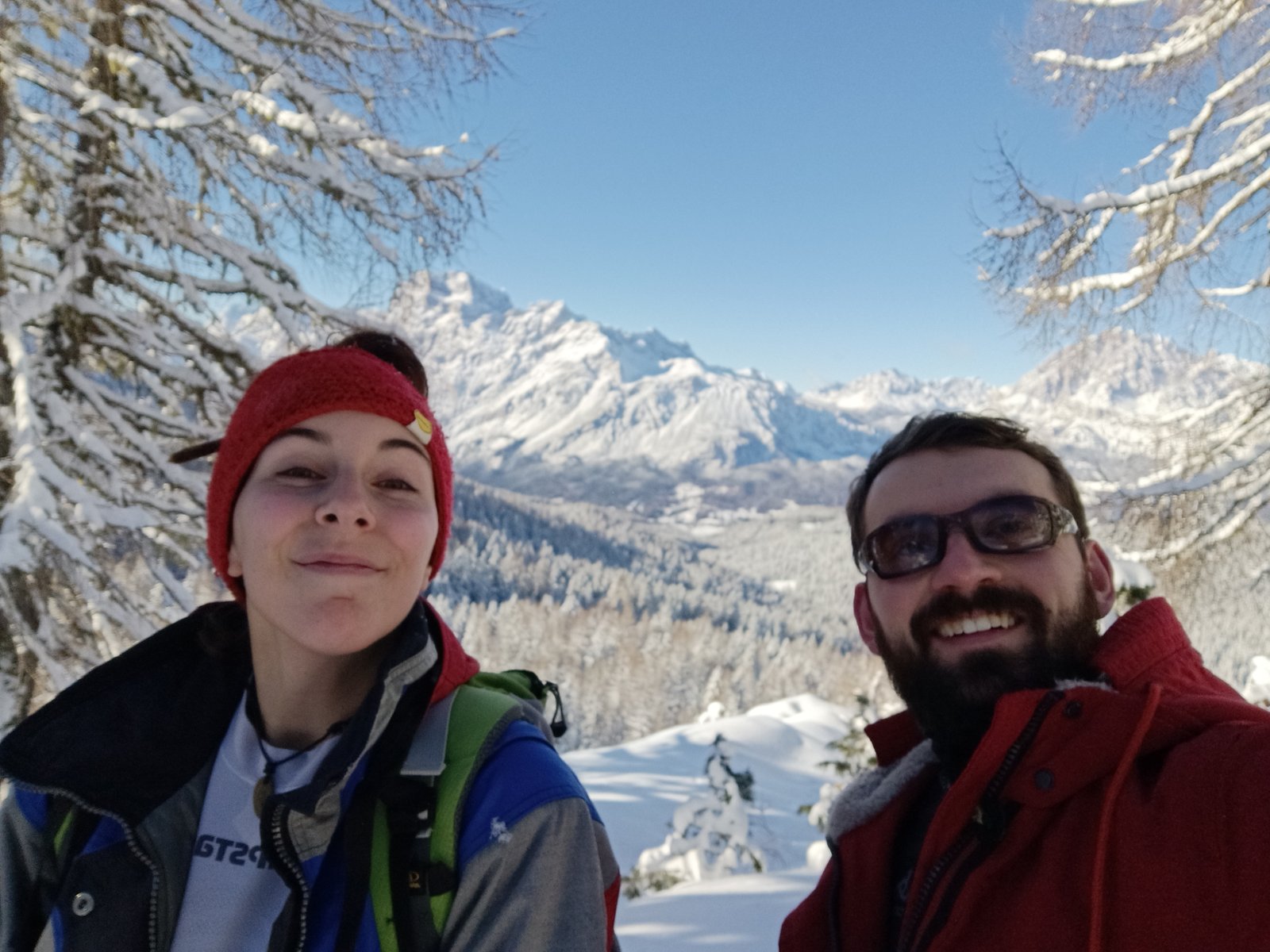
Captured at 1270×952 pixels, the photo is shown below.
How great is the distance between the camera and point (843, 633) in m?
117

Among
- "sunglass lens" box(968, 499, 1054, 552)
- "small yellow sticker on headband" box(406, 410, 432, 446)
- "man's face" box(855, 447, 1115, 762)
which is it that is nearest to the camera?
"small yellow sticker on headband" box(406, 410, 432, 446)

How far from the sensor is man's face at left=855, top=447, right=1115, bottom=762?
1.79 metres

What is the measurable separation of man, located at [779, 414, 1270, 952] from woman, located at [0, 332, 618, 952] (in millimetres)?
777

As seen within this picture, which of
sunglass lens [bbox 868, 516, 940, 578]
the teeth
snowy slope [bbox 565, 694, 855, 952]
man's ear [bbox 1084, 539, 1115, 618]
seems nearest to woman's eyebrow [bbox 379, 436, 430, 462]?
sunglass lens [bbox 868, 516, 940, 578]

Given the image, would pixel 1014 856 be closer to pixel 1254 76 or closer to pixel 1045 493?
pixel 1045 493

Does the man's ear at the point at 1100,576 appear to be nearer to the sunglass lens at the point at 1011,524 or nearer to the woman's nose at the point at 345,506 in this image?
the sunglass lens at the point at 1011,524

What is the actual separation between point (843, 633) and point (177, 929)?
123578 mm

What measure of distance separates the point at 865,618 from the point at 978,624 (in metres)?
0.48

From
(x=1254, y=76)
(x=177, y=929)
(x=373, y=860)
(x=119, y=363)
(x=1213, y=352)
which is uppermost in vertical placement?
(x=1254, y=76)

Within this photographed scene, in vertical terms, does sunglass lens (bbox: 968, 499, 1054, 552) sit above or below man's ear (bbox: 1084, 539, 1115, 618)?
above

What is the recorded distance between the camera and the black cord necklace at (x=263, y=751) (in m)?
1.43

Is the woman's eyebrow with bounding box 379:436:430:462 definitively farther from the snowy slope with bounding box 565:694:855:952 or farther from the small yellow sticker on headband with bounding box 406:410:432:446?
the snowy slope with bounding box 565:694:855:952

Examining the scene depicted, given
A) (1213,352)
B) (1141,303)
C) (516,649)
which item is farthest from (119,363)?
(516,649)

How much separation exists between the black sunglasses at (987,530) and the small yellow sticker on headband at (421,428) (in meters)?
1.26
